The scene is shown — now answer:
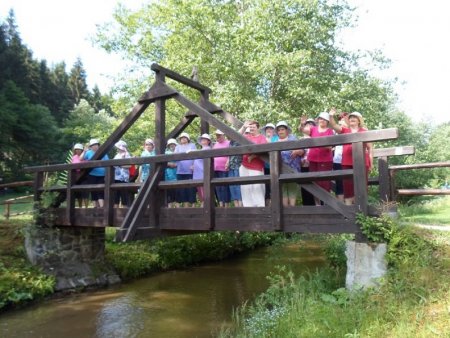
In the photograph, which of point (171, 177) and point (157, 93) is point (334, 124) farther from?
point (171, 177)

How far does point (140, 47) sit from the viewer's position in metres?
17.3

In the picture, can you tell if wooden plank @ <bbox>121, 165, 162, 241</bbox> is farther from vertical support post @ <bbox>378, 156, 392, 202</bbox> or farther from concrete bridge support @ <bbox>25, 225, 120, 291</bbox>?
concrete bridge support @ <bbox>25, 225, 120, 291</bbox>

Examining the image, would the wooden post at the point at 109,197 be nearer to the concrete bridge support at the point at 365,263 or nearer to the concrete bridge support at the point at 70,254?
the concrete bridge support at the point at 70,254

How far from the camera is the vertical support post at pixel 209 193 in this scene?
6254 millimetres

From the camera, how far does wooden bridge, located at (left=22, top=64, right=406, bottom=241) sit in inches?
197

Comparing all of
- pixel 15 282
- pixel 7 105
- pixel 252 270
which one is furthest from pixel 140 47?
pixel 7 105

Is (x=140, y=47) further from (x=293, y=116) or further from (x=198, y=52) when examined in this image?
(x=293, y=116)

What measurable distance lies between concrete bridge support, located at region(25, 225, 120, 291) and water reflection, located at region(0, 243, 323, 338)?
1.62ft

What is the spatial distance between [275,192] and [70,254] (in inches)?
249

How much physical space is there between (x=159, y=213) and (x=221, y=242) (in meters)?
7.19

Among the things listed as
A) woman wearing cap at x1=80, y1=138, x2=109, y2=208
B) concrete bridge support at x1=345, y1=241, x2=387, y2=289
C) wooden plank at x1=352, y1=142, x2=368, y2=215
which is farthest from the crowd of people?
woman wearing cap at x1=80, y1=138, x2=109, y2=208

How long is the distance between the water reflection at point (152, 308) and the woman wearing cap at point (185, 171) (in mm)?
2085

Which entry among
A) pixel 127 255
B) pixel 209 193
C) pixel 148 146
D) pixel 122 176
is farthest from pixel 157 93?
pixel 127 255

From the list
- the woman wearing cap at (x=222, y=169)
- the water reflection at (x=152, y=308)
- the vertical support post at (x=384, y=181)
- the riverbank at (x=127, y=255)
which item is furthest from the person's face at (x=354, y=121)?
the riverbank at (x=127, y=255)
